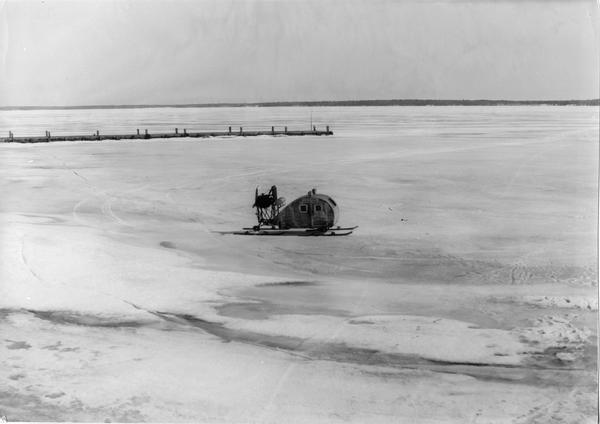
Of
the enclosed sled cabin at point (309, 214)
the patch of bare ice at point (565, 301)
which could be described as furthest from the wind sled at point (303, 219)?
the patch of bare ice at point (565, 301)

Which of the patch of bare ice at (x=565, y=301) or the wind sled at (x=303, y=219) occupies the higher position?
the wind sled at (x=303, y=219)

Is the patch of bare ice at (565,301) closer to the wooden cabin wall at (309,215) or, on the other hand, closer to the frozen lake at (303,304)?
the frozen lake at (303,304)

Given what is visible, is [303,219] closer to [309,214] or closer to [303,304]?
[309,214]

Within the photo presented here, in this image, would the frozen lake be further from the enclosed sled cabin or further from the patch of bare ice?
the enclosed sled cabin

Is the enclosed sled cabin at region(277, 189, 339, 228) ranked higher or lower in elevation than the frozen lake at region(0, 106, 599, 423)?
higher

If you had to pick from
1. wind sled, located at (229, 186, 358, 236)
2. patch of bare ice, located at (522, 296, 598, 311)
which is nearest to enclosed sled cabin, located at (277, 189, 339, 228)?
wind sled, located at (229, 186, 358, 236)

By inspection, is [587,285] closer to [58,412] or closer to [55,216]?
[58,412]
